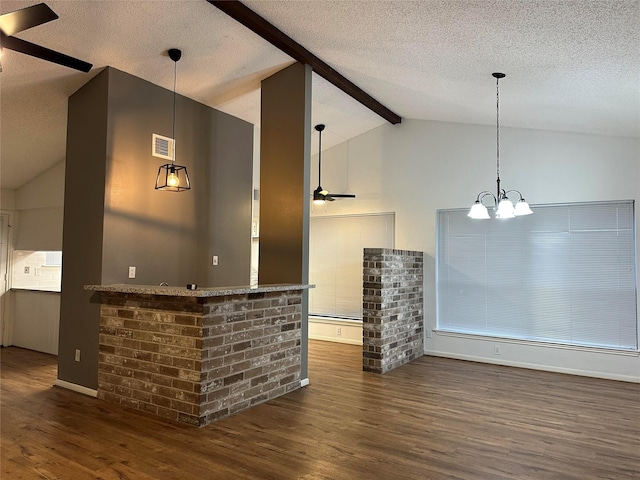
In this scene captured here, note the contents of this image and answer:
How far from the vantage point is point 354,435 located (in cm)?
335

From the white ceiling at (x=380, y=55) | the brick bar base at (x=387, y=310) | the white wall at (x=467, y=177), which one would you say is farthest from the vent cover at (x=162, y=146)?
the white wall at (x=467, y=177)

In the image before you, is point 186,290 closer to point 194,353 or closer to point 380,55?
point 194,353

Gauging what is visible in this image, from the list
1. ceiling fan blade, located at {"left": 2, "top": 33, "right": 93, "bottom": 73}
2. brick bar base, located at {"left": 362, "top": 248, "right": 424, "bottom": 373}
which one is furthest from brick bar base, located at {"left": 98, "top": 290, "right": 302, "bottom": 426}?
ceiling fan blade, located at {"left": 2, "top": 33, "right": 93, "bottom": 73}

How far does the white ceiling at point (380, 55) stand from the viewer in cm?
308

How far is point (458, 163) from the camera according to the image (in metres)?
6.21

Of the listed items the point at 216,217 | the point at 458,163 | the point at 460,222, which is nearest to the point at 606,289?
the point at 460,222

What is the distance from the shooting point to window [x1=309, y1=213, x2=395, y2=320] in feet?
23.3

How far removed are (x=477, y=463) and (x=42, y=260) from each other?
675 cm

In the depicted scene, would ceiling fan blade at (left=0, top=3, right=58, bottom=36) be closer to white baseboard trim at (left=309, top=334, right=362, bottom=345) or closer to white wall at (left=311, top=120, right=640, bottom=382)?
white wall at (left=311, top=120, right=640, bottom=382)

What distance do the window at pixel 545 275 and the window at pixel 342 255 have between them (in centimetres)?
110

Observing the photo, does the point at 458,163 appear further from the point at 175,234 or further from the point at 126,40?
the point at 126,40

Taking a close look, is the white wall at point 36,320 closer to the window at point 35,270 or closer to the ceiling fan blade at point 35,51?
the window at point 35,270

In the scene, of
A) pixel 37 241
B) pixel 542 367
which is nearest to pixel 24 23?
pixel 37 241

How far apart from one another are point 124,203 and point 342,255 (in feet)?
12.6
